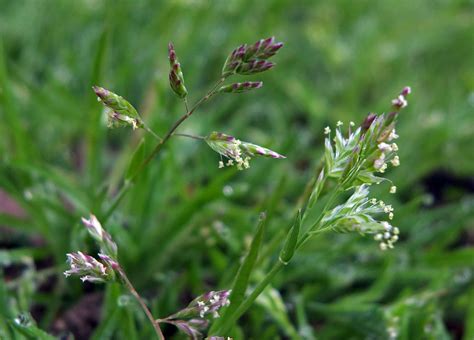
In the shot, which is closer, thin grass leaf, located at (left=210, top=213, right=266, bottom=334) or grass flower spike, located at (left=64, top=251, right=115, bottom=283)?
grass flower spike, located at (left=64, top=251, right=115, bottom=283)

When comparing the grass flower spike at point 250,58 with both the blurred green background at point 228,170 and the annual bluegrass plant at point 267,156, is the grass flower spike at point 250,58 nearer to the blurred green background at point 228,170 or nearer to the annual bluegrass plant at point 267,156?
the annual bluegrass plant at point 267,156

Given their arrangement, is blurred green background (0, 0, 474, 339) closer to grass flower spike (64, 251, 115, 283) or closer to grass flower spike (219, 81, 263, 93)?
grass flower spike (64, 251, 115, 283)

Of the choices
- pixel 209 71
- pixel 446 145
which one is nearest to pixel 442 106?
pixel 446 145

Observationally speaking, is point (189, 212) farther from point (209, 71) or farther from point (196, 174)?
point (209, 71)

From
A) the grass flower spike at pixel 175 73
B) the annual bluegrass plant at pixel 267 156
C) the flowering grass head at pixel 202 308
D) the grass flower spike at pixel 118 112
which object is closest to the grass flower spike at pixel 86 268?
the annual bluegrass plant at pixel 267 156

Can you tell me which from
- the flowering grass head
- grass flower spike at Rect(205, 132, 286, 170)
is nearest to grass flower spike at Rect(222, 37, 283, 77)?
grass flower spike at Rect(205, 132, 286, 170)

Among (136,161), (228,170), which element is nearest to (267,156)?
(136,161)
